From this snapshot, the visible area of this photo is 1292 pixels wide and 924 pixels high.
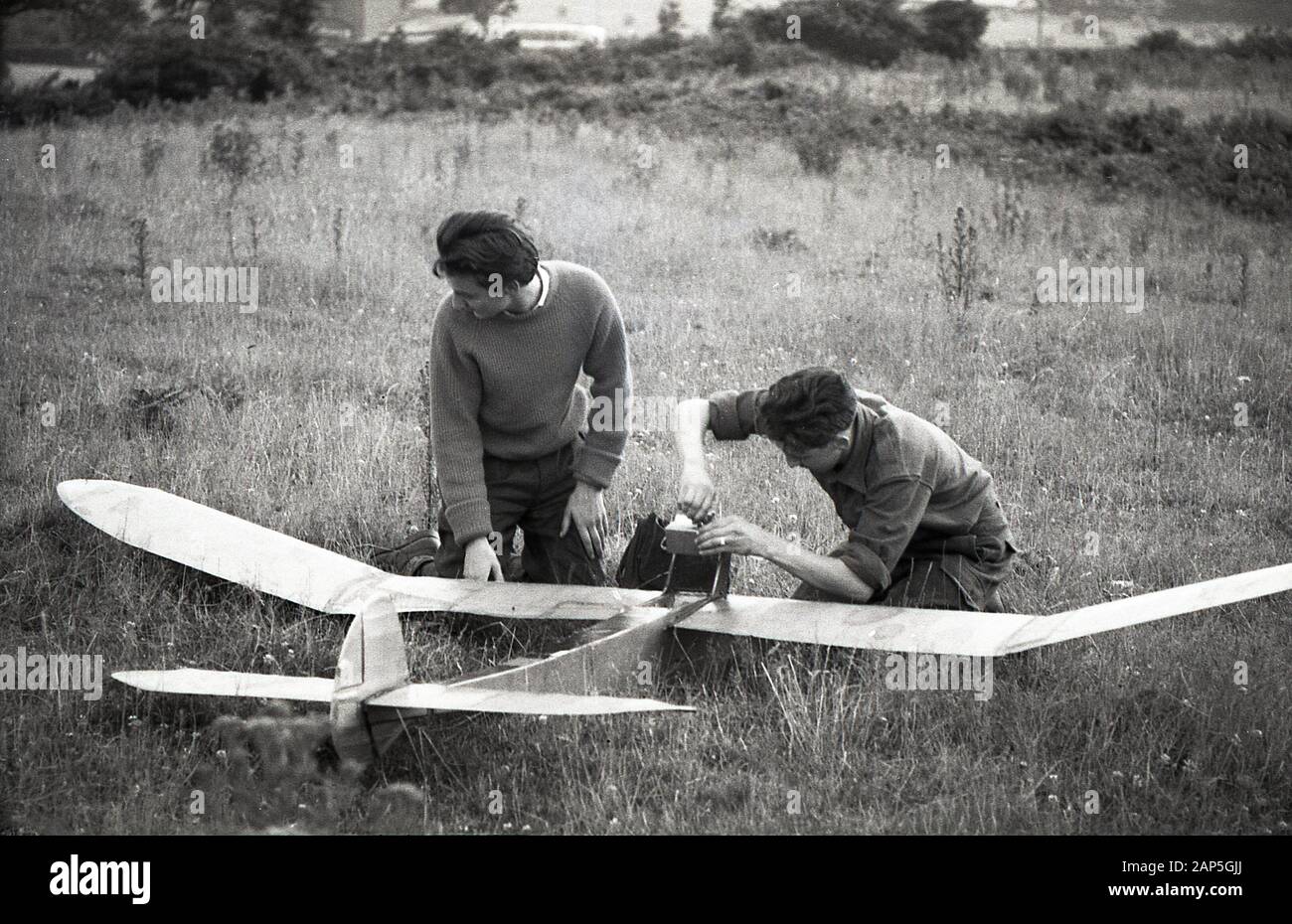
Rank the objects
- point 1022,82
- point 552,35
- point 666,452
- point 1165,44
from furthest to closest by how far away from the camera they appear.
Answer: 1. point 552,35
2. point 1022,82
3. point 1165,44
4. point 666,452

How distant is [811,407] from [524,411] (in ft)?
4.92

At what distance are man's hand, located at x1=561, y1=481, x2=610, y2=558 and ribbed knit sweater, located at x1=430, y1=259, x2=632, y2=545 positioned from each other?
5 cm

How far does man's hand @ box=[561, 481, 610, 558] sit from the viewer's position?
18.6 feet

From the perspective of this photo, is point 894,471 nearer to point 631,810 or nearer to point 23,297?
point 631,810

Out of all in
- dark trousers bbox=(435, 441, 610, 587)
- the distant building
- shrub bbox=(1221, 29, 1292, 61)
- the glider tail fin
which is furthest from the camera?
the distant building

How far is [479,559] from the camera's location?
17.8 ft

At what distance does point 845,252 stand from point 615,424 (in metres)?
6.70

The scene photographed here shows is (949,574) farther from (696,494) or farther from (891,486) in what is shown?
(696,494)

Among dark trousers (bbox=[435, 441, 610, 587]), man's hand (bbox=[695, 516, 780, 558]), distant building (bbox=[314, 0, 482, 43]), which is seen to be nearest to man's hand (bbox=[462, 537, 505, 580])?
dark trousers (bbox=[435, 441, 610, 587])

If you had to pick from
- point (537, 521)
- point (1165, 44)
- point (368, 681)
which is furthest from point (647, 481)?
point (1165, 44)

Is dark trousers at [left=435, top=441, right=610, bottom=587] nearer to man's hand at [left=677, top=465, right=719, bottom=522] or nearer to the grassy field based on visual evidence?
the grassy field

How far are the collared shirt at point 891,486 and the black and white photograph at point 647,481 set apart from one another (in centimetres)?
2

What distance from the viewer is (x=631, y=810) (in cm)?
422
